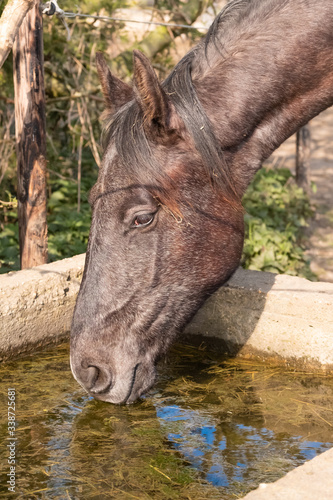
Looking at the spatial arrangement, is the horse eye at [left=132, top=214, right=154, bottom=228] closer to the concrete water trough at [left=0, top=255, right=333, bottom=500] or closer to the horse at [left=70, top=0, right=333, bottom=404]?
the horse at [left=70, top=0, right=333, bottom=404]

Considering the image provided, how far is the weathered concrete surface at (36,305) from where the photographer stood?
361 centimetres

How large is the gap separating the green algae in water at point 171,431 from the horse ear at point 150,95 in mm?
1390

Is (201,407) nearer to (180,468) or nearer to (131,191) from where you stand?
(180,468)

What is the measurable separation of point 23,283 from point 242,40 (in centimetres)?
180

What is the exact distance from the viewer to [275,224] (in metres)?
6.21

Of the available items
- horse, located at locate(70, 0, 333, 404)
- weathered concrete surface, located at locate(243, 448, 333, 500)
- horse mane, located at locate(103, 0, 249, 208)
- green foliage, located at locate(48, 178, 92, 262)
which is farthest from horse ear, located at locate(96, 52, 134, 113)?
green foliage, located at locate(48, 178, 92, 262)

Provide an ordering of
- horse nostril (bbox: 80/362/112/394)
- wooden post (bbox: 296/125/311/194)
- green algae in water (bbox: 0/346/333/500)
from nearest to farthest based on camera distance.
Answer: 1. green algae in water (bbox: 0/346/333/500)
2. horse nostril (bbox: 80/362/112/394)
3. wooden post (bbox: 296/125/311/194)

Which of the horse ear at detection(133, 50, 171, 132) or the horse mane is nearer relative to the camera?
the horse ear at detection(133, 50, 171, 132)

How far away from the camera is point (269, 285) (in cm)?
382

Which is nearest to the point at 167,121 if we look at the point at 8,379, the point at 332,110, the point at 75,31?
the point at 8,379

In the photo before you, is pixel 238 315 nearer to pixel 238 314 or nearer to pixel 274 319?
pixel 238 314

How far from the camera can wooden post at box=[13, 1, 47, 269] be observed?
13.3 ft

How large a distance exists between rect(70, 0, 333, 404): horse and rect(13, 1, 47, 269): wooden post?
148 centimetres

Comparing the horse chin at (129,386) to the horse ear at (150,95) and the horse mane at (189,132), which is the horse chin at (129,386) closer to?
the horse mane at (189,132)
